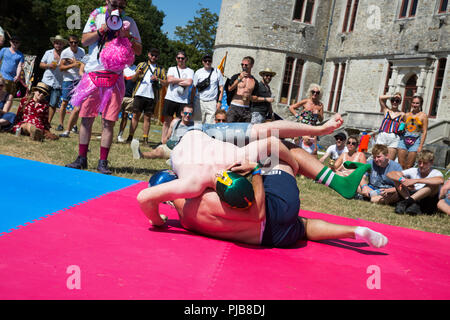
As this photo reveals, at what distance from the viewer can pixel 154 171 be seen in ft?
22.8

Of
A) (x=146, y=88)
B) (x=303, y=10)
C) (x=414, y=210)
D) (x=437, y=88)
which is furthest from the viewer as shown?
(x=303, y=10)

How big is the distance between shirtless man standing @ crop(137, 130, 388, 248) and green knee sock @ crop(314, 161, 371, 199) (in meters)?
0.41

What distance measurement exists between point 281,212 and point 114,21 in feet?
11.3

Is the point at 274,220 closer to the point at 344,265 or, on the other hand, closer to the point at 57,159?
the point at 344,265

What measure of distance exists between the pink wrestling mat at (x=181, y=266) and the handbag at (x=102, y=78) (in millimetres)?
2227

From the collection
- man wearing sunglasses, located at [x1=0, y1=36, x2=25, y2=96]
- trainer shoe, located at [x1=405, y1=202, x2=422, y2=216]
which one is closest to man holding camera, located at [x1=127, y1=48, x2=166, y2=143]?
man wearing sunglasses, located at [x1=0, y1=36, x2=25, y2=96]

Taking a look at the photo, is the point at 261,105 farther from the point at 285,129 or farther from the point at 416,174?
the point at 285,129

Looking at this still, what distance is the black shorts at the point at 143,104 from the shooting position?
10111 mm

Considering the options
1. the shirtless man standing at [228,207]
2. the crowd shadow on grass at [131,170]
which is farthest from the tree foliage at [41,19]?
the shirtless man standing at [228,207]

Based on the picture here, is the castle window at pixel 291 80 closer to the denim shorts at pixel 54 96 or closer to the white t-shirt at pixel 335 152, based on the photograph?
the denim shorts at pixel 54 96

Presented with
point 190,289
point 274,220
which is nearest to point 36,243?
point 190,289

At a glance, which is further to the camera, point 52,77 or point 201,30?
point 201,30

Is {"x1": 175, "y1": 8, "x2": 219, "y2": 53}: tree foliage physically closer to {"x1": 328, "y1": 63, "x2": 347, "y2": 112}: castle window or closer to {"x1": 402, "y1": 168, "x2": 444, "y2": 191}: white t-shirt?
{"x1": 328, "y1": 63, "x2": 347, "y2": 112}: castle window

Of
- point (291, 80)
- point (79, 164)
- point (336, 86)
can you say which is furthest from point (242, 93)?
point (291, 80)
